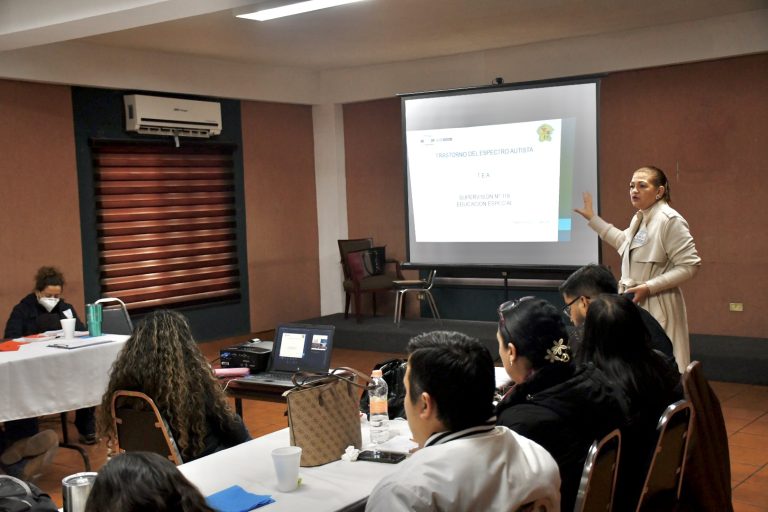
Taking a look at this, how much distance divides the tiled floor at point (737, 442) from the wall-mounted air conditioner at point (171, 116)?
2940mm

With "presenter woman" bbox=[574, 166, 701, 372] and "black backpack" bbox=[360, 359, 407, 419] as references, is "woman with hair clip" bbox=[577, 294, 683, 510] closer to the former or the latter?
"black backpack" bbox=[360, 359, 407, 419]

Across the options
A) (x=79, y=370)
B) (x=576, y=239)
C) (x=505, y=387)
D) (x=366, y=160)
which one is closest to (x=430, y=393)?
(x=505, y=387)

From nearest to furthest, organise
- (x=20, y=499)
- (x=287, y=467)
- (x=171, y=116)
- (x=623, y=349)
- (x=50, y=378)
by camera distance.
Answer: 1. (x=20, y=499)
2. (x=287, y=467)
3. (x=623, y=349)
4. (x=50, y=378)
5. (x=171, y=116)

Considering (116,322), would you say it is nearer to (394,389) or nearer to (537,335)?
(394,389)

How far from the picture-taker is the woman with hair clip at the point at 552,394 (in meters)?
2.19

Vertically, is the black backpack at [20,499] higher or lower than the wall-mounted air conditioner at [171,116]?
lower

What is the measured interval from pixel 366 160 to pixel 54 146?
11.2 ft

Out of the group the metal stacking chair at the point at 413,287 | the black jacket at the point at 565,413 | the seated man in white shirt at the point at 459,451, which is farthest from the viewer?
the metal stacking chair at the point at 413,287

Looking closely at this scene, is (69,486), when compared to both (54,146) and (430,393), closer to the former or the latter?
(430,393)

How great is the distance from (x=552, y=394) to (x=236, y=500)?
2.88ft

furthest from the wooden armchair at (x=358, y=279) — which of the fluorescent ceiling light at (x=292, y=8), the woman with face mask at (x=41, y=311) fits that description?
the fluorescent ceiling light at (x=292, y=8)

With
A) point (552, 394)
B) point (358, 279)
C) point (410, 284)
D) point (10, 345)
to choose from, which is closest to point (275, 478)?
point (552, 394)

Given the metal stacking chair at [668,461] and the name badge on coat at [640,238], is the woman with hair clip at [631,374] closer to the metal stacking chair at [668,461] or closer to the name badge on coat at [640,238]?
the metal stacking chair at [668,461]

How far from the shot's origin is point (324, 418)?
2.53m
